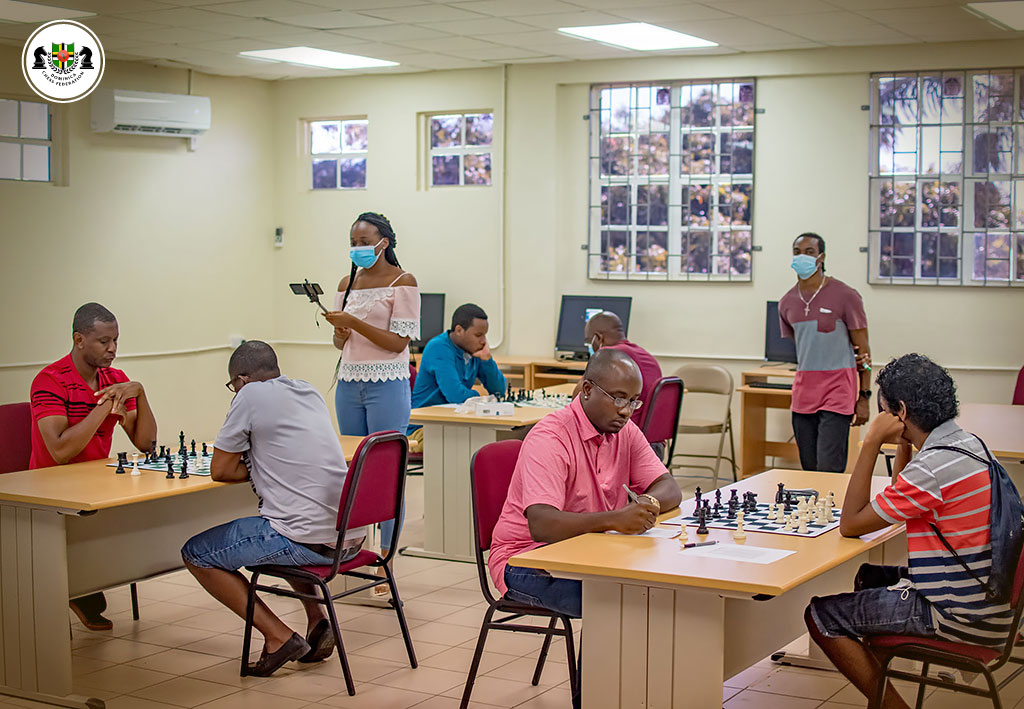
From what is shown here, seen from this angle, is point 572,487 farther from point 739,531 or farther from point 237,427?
point 237,427

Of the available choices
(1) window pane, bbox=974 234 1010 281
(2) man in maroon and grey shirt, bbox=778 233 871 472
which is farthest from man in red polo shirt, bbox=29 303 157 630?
(1) window pane, bbox=974 234 1010 281

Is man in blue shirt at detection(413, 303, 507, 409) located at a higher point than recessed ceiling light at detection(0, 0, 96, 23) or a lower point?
lower

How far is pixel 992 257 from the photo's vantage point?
25.2 feet

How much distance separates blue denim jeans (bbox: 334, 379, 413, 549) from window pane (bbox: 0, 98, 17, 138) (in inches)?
155

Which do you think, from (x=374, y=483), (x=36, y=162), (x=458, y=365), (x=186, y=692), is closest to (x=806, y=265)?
(x=458, y=365)

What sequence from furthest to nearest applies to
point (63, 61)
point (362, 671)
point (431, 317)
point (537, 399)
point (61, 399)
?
point (431, 317) → point (63, 61) → point (537, 399) → point (61, 399) → point (362, 671)

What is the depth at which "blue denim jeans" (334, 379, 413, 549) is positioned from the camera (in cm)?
513

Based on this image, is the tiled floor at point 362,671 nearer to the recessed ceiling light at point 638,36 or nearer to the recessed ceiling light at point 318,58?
the recessed ceiling light at point 638,36

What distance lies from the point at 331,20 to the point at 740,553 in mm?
5161

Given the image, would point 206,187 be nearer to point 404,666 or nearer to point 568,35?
point 568,35

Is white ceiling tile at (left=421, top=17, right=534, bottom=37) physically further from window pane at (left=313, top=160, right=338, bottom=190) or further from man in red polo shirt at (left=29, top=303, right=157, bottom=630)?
man in red polo shirt at (left=29, top=303, right=157, bottom=630)

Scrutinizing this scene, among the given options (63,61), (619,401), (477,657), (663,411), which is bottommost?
(477,657)

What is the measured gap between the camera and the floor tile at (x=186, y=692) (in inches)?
153

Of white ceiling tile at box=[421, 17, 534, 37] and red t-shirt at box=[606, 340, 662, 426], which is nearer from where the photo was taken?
red t-shirt at box=[606, 340, 662, 426]
